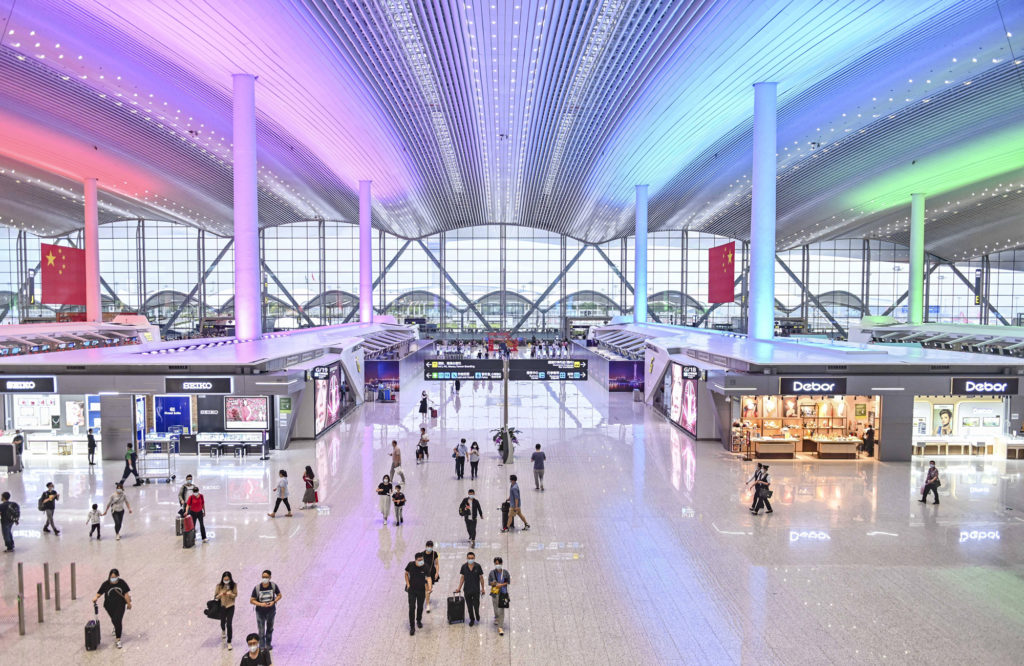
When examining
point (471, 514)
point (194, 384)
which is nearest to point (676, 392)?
point (471, 514)

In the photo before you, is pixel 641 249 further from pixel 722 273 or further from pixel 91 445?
pixel 91 445

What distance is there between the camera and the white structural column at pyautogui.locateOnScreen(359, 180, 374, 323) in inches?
1617

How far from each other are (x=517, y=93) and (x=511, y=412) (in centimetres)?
1228

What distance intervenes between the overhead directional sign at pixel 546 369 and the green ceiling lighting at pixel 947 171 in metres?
24.6

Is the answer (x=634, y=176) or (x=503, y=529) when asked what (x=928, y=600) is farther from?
(x=634, y=176)

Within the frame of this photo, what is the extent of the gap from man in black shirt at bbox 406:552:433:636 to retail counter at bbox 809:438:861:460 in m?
12.6

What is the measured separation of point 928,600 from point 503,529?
230 inches

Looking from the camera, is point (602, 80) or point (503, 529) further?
point (602, 80)

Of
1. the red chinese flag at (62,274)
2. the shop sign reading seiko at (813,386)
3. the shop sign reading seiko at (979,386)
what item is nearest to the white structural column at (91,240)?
the red chinese flag at (62,274)

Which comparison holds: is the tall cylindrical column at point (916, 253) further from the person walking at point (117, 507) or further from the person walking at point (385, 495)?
the person walking at point (117, 507)

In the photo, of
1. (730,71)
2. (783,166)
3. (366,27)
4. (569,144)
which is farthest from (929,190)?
(366,27)

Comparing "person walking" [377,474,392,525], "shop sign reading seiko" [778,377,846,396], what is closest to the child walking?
"person walking" [377,474,392,525]

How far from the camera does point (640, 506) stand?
12.0m

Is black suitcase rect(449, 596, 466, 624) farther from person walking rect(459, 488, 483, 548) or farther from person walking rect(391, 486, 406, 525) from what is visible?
person walking rect(391, 486, 406, 525)
